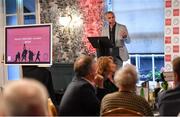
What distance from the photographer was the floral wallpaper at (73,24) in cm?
759

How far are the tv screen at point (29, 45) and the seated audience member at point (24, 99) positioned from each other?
127 inches

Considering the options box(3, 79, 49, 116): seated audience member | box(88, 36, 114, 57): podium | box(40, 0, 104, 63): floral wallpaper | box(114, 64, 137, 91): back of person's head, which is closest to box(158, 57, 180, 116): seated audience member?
box(114, 64, 137, 91): back of person's head

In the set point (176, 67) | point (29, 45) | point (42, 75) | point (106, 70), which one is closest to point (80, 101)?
point (176, 67)

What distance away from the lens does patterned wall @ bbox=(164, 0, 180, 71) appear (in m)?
6.62

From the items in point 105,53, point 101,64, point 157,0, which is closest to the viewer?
point 101,64

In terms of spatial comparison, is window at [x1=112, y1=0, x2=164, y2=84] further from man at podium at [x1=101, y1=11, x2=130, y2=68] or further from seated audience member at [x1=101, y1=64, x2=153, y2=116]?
seated audience member at [x1=101, y1=64, x2=153, y2=116]

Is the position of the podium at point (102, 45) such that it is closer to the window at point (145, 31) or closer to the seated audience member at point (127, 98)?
the window at point (145, 31)

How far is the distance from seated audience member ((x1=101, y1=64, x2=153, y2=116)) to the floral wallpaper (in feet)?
14.8

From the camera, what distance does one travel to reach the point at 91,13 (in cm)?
762

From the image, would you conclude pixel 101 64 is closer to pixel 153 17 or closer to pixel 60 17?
pixel 153 17

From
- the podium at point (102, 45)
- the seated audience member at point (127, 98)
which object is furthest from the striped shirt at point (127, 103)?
the podium at point (102, 45)

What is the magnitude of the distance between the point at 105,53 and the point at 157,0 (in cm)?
197

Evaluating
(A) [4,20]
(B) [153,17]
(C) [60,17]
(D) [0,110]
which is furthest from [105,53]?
(D) [0,110]

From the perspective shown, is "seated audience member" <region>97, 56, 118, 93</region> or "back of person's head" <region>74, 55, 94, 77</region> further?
"seated audience member" <region>97, 56, 118, 93</region>
